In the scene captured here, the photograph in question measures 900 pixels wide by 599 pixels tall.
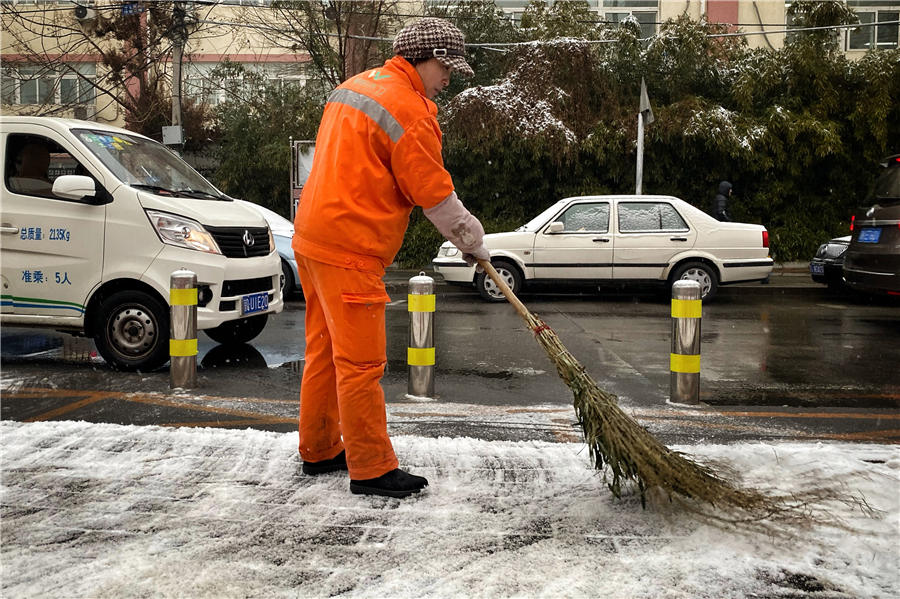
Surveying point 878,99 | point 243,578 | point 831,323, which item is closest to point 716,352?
point 831,323

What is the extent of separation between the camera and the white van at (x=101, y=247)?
639 cm

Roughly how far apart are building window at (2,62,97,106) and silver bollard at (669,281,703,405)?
47.5 ft

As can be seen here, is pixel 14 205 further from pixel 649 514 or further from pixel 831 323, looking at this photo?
pixel 831 323

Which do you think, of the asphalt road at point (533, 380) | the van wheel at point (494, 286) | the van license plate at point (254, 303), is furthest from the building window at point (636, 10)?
the van license plate at point (254, 303)

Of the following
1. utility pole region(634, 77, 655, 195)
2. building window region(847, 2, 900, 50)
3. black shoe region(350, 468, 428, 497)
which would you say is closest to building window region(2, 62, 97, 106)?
utility pole region(634, 77, 655, 195)

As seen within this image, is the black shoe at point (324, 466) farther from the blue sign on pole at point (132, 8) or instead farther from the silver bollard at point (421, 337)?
the blue sign on pole at point (132, 8)

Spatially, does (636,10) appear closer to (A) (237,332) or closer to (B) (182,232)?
(A) (237,332)

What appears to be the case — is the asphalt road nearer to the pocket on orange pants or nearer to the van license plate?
the van license plate

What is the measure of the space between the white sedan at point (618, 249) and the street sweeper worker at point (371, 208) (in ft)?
27.8

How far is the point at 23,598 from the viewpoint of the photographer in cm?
257

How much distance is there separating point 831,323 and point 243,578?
29.9ft

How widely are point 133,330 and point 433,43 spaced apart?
405cm

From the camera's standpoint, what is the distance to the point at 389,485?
3521 millimetres

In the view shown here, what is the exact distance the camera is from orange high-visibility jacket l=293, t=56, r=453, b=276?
337 cm
